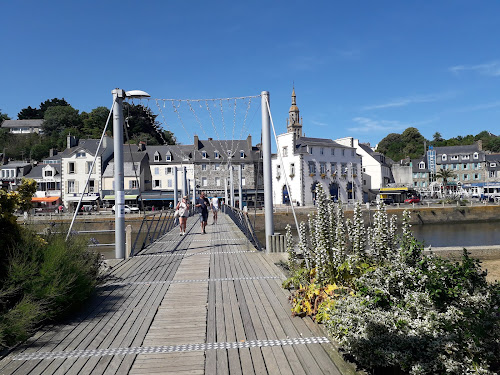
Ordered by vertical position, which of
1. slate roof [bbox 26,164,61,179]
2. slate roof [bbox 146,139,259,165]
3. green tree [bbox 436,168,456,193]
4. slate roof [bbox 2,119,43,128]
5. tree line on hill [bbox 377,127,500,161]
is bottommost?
green tree [bbox 436,168,456,193]

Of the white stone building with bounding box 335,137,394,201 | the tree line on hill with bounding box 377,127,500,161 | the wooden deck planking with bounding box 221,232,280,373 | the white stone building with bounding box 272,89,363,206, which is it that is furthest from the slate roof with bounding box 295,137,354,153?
the wooden deck planking with bounding box 221,232,280,373

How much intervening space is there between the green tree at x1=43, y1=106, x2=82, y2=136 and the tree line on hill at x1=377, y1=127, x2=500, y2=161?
76.5 metres

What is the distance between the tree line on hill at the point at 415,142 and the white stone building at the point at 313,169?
121ft

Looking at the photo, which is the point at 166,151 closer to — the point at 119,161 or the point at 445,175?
the point at 445,175

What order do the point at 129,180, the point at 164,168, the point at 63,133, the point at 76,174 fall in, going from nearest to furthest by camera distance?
the point at 76,174, the point at 129,180, the point at 164,168, the point at 63,133

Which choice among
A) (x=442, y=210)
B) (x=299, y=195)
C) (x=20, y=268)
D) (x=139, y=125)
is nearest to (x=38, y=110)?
(x=139, y=125)

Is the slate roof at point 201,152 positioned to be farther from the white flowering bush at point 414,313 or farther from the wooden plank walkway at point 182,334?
the white flowering bush at point 414,313

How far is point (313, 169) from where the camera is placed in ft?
177

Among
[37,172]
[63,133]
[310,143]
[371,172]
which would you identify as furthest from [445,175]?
[63,133]

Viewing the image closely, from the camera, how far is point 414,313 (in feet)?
11.3

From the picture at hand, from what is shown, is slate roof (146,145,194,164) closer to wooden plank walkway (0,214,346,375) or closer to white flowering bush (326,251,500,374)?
wooden plank walkway (0,214,346,375)

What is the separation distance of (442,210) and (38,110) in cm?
10771

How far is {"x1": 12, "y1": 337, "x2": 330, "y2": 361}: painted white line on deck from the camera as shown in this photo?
146 inches

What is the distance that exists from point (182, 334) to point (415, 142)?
340 feet
